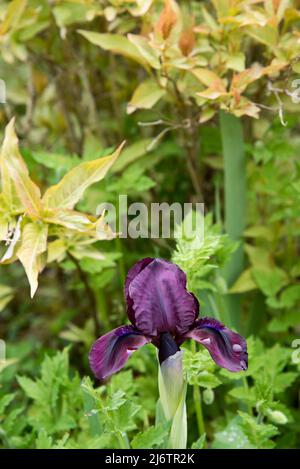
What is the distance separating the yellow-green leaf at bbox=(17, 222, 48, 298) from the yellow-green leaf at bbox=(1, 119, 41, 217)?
3 cm

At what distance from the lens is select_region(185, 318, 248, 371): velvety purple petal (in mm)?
966

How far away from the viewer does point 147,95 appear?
1378mm

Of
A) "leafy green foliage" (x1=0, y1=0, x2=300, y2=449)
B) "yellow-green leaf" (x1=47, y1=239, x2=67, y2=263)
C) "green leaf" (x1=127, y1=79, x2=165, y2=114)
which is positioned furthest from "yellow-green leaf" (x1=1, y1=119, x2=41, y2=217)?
"green leaf" (x1=127, y1=79, x2=165, y2=114)

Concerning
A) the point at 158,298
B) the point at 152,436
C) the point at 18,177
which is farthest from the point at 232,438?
the point at 18,177

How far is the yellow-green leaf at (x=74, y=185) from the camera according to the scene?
1.14 meters

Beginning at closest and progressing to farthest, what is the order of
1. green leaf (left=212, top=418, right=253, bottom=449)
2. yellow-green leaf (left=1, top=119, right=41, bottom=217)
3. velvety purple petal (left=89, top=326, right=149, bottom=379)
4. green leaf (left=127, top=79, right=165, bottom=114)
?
velvety purple petal (left=89, top=326, right=149, bottom=379)
yellow-green leaf (left=1, top=119, right=41, bottom=217)
green leaf (left=212, top=418, right=253, bottom=449)
green leaf (left=127, top=79, right=165, bottom=114)

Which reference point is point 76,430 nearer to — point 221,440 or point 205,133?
point 221,440

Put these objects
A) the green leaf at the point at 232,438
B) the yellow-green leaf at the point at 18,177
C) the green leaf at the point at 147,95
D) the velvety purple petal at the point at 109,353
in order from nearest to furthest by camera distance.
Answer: the velvety purple petal at the point at 109,353 < the yellow-green leaf at the point at 18,177 < the green leaf at the point at 232,438 < the green leaf at the point at 147,95

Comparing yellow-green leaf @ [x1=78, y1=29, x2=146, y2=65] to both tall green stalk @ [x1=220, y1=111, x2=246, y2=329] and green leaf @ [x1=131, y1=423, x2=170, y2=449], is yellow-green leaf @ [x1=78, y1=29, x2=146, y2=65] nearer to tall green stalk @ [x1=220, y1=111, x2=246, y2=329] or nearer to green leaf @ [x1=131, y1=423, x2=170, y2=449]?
tall green stalk @ [x1=220, y1=111, x2=246, y2=329]

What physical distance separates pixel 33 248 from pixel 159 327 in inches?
9.7

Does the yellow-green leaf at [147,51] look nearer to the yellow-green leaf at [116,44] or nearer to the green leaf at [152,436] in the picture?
the yellow-green leaf at [116,44]

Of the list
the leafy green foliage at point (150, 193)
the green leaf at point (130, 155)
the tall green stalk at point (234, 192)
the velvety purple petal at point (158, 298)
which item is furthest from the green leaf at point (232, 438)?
the green leaf at point (130, 155)

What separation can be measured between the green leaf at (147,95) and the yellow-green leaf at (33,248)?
0.33 m

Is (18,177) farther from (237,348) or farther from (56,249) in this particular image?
(237,348)
